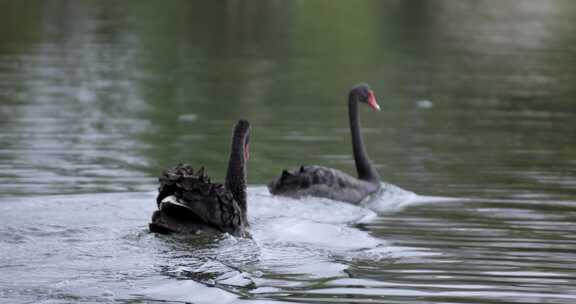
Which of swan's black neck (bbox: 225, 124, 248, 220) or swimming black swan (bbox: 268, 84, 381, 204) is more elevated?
swan's black neck (bbox: 225, 124, 248, 220)

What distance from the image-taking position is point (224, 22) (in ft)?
120

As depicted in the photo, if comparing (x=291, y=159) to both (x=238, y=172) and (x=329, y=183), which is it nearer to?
(x=329, y=183)

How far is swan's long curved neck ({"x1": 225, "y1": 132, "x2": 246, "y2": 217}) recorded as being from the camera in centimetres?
1006

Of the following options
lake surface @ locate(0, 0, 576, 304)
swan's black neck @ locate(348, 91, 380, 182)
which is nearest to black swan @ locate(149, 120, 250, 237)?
lake surface @ locate(0, 0, 576, 304)

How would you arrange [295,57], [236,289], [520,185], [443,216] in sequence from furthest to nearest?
[295,57]
[520,185]
[443,216]
[236,289]

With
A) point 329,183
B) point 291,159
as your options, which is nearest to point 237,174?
point 329,183

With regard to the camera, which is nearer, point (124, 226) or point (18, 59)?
point (124, 226)

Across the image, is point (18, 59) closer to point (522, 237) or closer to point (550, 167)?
point (550, 167)

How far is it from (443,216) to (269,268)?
9.09ft

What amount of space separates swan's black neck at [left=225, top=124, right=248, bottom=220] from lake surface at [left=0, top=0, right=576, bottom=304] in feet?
1.06

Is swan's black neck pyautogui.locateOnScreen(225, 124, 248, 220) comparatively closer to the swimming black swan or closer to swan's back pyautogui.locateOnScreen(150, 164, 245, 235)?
swan's back pyautogui.locateOnScreen(150, 164, 245, 235)

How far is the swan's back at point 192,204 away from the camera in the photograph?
916 cm

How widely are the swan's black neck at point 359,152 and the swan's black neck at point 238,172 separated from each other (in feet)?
8.35

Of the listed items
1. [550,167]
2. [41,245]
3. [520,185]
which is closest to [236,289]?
[41,245]
